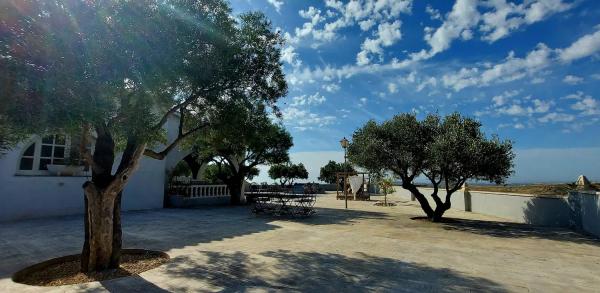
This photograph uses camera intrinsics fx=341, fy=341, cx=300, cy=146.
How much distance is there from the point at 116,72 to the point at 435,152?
11275 millimetres

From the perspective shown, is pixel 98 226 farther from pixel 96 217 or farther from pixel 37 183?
pixel 37 183

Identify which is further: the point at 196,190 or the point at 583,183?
the point at 196,190

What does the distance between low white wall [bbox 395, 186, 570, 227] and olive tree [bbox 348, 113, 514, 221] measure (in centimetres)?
291

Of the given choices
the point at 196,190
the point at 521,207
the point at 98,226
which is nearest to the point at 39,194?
the point at 196,190

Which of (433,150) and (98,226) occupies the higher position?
(433,150)

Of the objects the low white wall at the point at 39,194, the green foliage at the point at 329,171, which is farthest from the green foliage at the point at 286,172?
the low white wall at the point at 39,194

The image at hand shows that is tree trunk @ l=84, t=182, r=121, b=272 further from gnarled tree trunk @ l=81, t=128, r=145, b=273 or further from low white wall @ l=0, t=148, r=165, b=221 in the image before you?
low white wall @ l=0, t=148, r=165, b=221

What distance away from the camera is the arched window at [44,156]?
13.3 metres

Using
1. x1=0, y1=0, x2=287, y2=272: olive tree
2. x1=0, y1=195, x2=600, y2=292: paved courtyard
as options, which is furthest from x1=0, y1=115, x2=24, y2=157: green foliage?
x1=0, y1=195, x2=600, y2=292: paved courtyard

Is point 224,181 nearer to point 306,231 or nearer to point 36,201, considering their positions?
point 36,201

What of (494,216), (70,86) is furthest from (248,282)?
(494,216)

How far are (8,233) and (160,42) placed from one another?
27.7 ft

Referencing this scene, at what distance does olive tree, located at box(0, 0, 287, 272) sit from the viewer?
4.46m

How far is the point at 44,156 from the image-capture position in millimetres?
13898
